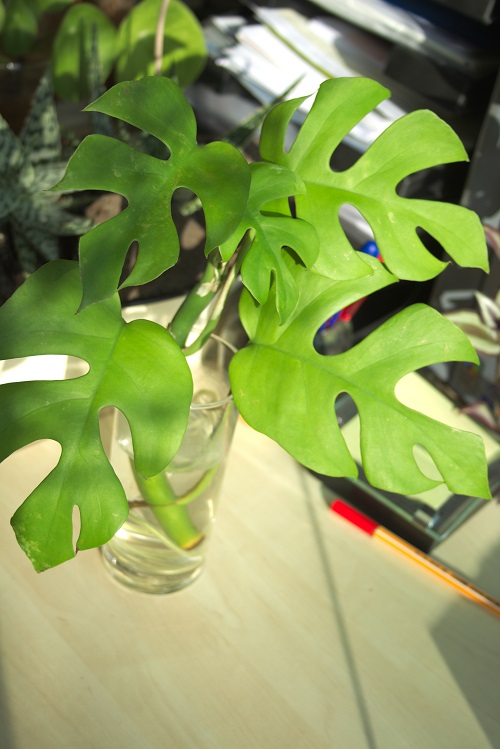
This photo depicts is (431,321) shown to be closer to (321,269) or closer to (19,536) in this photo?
(321,269)

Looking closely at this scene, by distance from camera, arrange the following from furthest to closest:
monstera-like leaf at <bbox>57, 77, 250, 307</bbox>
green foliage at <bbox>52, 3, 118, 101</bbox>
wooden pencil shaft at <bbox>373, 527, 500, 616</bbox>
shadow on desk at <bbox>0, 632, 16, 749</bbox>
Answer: green foliage at <bbox>52, 3, 118, 101</bbox> < wooden pencil shaft at <bbox>373, 527, 500, 616</bbox> < shadow on desk at <bbox>0, 632, 16, 749</bbox> < monstera-like leaf at <bbox>57, 77, 250, 307</bbox>

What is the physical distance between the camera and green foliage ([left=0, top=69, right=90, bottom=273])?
674mm

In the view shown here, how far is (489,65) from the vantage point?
835 mm

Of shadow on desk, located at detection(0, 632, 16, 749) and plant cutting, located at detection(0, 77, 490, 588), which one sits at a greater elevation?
plant cutting, located at detection(0, 77, 490, 588)

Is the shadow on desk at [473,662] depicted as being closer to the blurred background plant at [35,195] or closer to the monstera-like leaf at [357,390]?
the monstera-like leaf at [357,390]

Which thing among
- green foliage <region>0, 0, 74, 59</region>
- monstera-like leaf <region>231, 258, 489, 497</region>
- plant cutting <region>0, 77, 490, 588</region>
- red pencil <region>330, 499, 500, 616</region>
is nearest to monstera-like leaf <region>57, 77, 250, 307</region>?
plant cutting <region>0, 77, 490, 588</region>

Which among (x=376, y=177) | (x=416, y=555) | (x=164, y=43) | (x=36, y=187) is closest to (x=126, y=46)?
(x=164, y=43)

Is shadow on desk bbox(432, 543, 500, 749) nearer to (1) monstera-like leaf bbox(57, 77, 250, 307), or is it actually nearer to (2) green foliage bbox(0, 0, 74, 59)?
(1) monstera-like leaf bbox(57, 77, 250, 307)

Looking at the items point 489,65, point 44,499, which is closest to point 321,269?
point 44,499

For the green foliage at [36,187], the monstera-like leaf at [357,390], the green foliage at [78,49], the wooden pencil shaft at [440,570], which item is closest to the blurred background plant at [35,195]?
the green foliage at [36,187]

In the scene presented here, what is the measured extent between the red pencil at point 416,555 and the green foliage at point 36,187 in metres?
0.33

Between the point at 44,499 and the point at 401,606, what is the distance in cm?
35

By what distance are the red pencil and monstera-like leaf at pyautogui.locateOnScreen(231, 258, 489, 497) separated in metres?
0.23

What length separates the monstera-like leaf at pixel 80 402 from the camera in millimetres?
418
